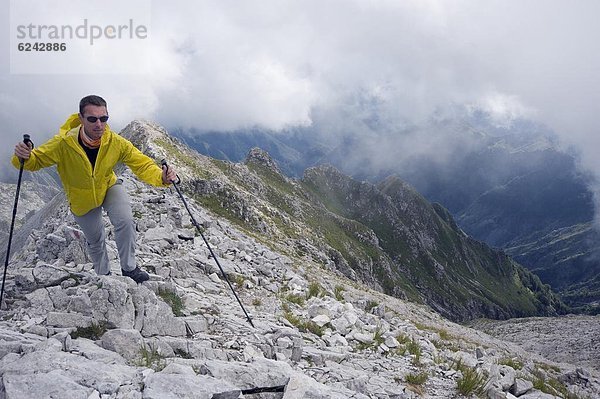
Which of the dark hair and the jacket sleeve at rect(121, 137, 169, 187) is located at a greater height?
the dark hair

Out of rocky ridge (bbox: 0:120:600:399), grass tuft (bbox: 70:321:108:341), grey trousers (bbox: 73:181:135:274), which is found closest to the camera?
rocky ridge (bbox: 0:120:600:399)

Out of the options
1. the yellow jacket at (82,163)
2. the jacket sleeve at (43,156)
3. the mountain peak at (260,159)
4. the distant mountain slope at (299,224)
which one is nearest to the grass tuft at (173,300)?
the yellow jacket at (82,163)

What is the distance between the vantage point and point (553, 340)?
75688 millimetres

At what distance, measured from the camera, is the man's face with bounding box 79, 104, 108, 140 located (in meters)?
7.48

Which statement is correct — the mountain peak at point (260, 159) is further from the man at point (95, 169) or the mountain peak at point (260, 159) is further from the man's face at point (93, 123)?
the man's face at point (93, 123)

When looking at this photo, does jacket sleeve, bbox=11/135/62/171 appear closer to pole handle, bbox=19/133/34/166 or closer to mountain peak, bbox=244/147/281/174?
pole handle, bbox=19/133/34/166

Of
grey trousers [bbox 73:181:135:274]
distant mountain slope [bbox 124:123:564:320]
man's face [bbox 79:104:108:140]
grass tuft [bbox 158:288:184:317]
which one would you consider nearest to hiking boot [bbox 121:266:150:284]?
grey trousers [bbox 73:181:135:274]

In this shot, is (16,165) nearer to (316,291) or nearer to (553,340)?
(316,291)

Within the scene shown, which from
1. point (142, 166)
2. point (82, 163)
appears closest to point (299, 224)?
point (142, 166)

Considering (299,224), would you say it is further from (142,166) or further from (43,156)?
(43,156)

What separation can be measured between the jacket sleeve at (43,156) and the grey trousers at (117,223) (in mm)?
1402

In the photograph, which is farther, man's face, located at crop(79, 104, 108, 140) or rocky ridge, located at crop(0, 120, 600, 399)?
man's face, located at crop(79, 104, 108, 140)

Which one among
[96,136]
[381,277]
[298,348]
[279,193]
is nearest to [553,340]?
[381,277]

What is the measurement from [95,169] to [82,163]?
273mm
